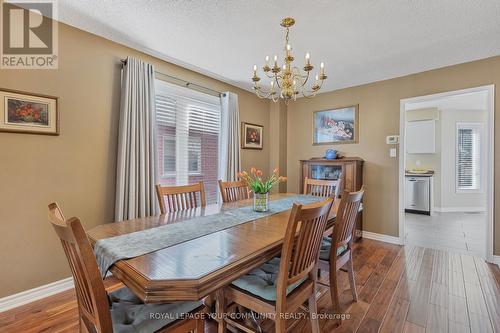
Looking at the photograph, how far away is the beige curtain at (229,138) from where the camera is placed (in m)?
3.75

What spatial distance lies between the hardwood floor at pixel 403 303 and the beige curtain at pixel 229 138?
6.56ft

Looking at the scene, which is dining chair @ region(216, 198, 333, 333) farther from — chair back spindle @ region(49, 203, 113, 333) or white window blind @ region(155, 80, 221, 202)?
white window blind @ region(155, 80, 221, 202)

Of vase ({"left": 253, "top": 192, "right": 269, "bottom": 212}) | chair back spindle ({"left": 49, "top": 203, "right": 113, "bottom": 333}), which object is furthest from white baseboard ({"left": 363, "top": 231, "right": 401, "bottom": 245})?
chair back spindle ({"left": 49, "top": 203, "right": 113, "bottom": 333})

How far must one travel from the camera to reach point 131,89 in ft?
8.49

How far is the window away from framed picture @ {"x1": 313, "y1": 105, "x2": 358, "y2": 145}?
12.4 ft

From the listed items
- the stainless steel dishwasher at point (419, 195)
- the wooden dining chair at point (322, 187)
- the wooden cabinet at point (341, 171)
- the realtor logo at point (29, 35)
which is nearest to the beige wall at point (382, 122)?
the wooden cabinet at point (341, 171)

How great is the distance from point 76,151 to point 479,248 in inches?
205

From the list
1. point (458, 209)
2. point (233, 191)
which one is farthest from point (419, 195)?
point (233, 191)

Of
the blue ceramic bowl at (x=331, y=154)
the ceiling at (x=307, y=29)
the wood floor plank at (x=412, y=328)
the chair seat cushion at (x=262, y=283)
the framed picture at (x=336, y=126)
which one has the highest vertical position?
the ceiling at (x=307, y=29)

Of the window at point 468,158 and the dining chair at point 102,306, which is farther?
the window at point 468,158

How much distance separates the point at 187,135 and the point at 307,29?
2.02 metres

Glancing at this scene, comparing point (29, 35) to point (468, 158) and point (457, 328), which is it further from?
point (468, 158)

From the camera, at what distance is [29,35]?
2111 millimetres

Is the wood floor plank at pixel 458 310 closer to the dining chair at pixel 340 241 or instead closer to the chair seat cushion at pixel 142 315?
the dining chair at pixel 340 241
